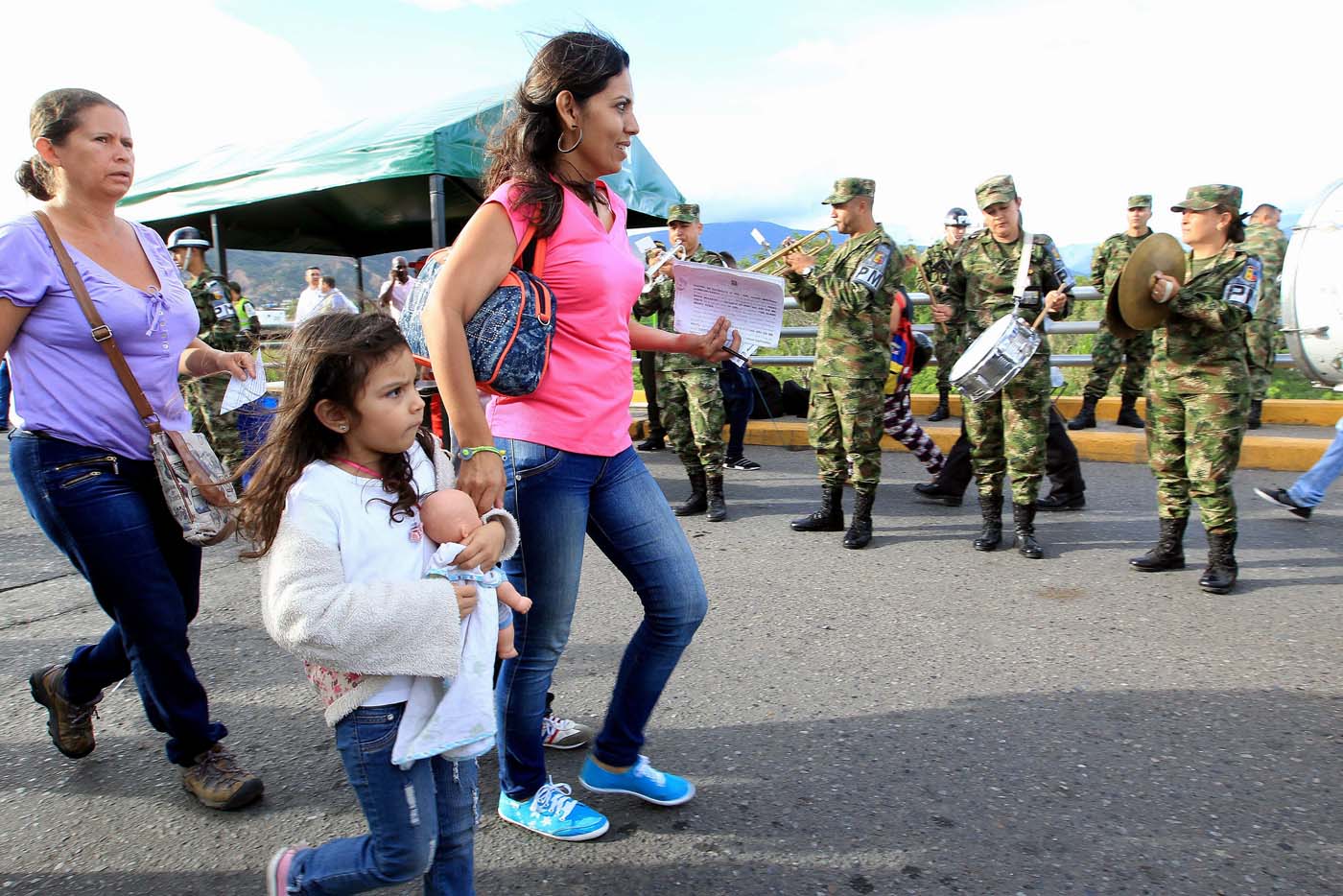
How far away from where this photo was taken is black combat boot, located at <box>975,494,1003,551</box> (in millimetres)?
5402

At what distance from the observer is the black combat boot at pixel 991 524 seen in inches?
213

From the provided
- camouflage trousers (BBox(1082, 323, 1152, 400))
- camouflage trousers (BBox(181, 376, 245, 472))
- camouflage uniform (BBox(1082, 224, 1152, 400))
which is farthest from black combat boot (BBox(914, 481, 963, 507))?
camouflage trousers (BBox(181, 376, 245, 472))

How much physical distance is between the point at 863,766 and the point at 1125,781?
0.77 metres

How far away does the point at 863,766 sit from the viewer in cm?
292

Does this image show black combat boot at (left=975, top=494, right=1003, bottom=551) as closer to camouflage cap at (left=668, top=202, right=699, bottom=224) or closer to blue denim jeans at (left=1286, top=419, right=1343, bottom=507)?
blue denim jeans at (left=1286, top=419, right=1343, bottom=507)

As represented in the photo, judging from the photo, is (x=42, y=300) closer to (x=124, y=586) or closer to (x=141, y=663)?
(x=124, y=586)

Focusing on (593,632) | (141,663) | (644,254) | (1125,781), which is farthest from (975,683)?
(644,254)

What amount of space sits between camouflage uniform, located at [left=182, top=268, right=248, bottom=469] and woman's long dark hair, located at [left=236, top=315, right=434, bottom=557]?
600 centimetres

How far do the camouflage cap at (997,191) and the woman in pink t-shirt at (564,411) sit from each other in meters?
3.76

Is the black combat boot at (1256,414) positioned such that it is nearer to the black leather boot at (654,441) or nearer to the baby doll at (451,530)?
the black leather boot at (654,441)

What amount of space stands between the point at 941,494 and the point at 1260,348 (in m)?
2.15

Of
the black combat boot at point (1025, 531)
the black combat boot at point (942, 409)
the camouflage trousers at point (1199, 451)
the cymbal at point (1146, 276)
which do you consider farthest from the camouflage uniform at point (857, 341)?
the black combat boot at point (942, 409)

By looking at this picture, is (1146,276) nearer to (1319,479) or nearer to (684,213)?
(1319,479)

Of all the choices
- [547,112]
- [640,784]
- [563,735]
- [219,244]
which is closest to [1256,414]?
[563,735]
